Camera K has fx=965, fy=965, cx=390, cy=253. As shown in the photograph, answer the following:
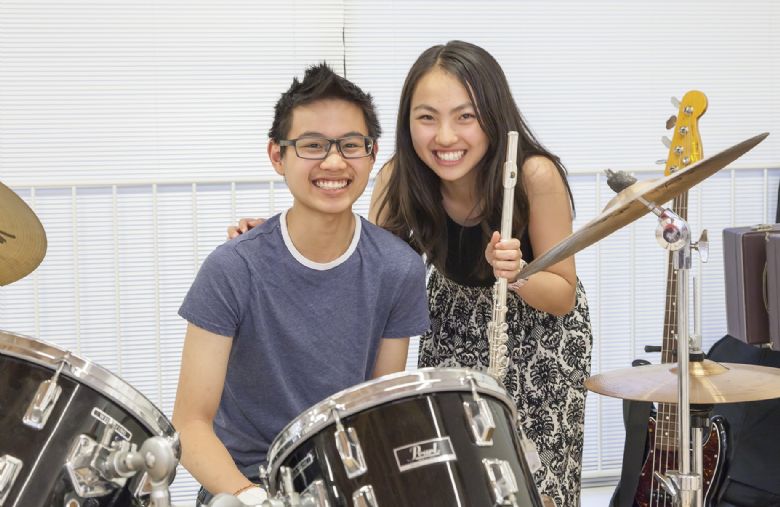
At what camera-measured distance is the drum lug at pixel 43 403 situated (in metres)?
1.38

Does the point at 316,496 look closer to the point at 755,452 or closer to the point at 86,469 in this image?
the point at 86,469

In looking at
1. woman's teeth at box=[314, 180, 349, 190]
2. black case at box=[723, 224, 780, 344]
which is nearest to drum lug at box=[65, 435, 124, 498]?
woman's teeth at box=[314, 180, 349, 190]

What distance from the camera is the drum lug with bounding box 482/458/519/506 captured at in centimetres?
137

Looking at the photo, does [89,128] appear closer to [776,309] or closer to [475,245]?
[475,245]

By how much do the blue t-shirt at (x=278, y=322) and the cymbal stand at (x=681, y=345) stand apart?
1.88ft

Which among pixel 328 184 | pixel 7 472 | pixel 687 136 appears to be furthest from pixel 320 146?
pixel 687 136

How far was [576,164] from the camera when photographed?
3.98 meters

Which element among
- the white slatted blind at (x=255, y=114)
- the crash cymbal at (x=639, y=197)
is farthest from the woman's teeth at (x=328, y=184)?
the white slatted blind at (x=255, y=114)

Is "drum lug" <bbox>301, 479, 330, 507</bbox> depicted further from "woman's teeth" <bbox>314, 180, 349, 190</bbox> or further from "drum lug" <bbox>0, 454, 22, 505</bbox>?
"woman's teeth" <bbox>314, 180, 349, 190</bbox>

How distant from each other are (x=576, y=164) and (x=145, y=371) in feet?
6.25

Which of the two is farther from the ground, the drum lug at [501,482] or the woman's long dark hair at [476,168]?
the woman's long dark hair at [476,168]

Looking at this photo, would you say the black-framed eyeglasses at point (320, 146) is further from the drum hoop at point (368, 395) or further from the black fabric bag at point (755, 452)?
the black fabric bag at point (755, 452)

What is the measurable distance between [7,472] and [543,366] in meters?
1.35

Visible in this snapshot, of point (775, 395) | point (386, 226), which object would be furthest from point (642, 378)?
point (386, 226)
